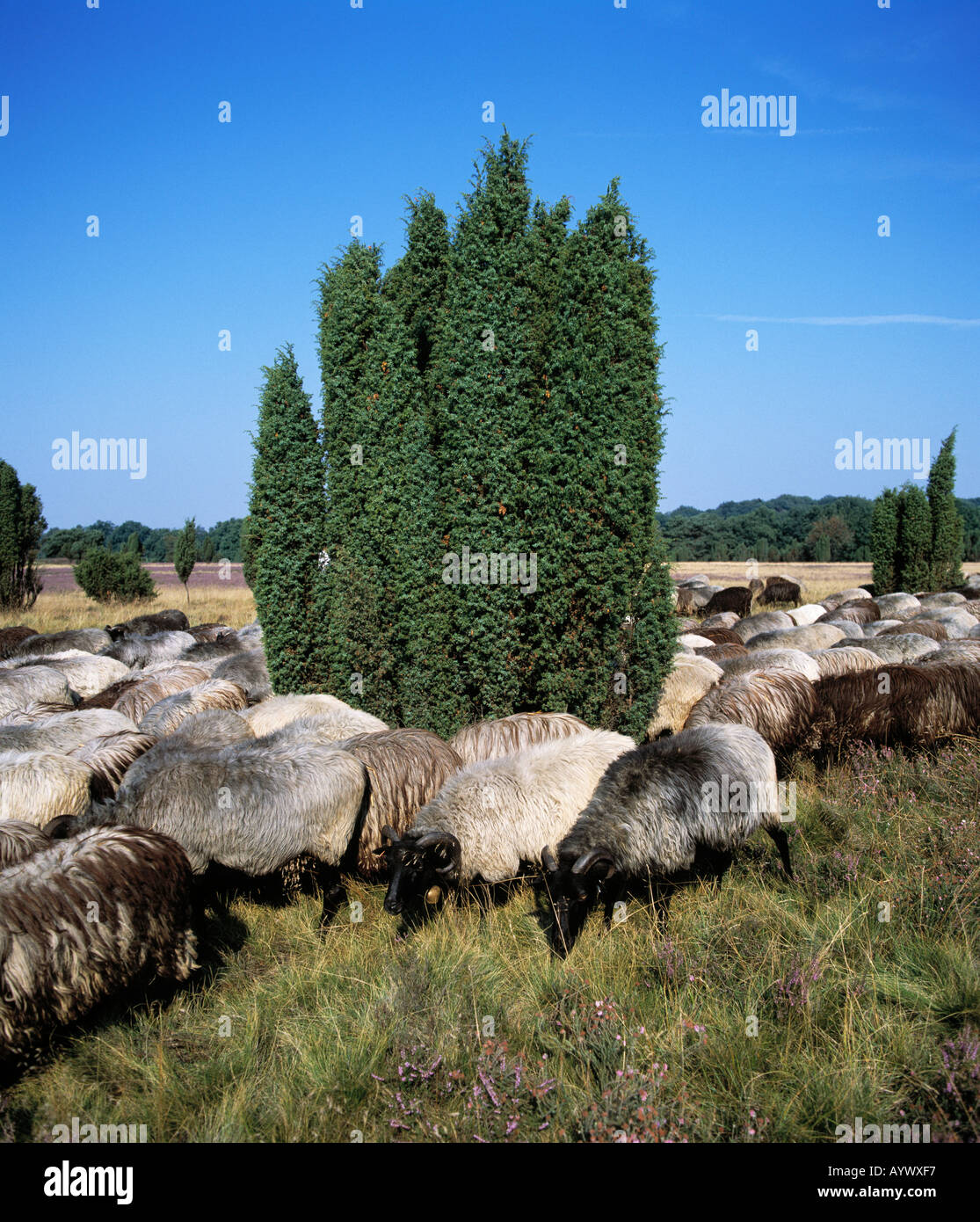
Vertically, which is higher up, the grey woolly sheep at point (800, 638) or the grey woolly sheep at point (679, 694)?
the grey woolly sheep at point (800, 638)

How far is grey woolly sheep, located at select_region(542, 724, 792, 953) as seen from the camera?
572 centimetres

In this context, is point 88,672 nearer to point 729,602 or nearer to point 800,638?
point 800,638

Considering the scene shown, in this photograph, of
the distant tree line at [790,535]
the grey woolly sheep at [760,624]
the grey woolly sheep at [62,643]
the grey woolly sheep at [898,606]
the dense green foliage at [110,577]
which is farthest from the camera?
the distant tree line at [790,535]

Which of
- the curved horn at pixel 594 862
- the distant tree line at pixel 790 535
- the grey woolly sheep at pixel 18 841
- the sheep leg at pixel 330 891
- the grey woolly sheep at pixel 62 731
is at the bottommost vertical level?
the sheep leg at pixel 330 891

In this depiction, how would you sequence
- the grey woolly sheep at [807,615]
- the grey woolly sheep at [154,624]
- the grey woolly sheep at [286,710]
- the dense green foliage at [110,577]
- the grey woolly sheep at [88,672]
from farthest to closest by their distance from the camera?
the dense green foliage at [110,577], the grey woolly sheep at [807,615], the grey woolly sheep at [154,624], the grey woolly sheep at [88,672], the grey woolly sheep at [286,710]

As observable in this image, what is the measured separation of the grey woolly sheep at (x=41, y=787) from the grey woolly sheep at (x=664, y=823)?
419 centimetres

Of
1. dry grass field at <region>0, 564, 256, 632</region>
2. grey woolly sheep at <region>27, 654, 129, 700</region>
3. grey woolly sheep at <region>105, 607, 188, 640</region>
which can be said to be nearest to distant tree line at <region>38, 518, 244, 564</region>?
dry grass field at <region>0, 564, 256, 632</region>

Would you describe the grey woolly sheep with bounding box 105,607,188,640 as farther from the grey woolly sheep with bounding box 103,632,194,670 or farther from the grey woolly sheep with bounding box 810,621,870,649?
the grey woolly sheep with bounding box 810,621,870,649

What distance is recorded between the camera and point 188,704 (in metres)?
10.9

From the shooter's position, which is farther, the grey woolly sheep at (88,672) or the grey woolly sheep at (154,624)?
the grey woolly sheep at (154,624)

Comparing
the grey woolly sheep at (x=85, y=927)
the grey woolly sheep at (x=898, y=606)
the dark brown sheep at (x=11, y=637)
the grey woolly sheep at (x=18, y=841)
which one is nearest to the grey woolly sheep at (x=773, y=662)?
the grey woolly sheep at (x=85, y=927)

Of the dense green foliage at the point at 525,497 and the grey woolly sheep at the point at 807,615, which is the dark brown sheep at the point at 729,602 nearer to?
the grey woolly sheep at the point at 807,615

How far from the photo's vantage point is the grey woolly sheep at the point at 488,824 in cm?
607
